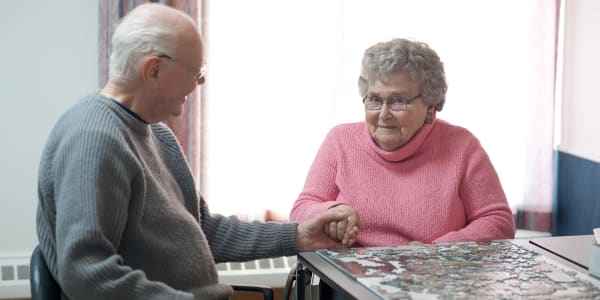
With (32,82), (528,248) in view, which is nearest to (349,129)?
(528,248)

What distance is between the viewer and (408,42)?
2697 millimetres

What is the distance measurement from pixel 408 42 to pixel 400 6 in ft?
4.16

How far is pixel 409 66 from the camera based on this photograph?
2.66 meters

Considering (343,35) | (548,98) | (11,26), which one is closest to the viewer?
(11,26)

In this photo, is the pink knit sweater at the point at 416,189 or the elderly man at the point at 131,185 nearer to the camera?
the elderly man at the point at 131,185

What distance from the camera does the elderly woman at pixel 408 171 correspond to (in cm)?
262

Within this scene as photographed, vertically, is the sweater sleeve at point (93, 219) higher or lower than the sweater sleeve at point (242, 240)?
higher

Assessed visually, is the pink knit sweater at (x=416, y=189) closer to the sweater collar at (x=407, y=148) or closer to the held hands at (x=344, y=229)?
the sweater collar at (x=407, y=148)

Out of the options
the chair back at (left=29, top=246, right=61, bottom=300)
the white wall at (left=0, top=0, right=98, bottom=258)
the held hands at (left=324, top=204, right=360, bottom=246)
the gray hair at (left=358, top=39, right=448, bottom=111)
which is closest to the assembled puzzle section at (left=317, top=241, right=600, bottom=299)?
the held hands at (left=324, top=204, right=360, bottom=246)

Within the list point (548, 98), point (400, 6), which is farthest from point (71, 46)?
point (548, 98)

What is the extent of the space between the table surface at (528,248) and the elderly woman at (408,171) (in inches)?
7.7

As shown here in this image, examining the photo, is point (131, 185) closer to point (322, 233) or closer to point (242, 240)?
A: point (242, 240)

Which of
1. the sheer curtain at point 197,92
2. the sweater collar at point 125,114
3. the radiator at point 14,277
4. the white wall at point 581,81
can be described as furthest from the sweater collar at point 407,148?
the radiator at point 14,277

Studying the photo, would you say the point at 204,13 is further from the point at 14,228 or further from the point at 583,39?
the point at 583,39
